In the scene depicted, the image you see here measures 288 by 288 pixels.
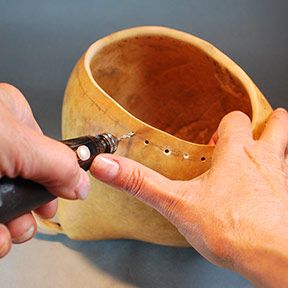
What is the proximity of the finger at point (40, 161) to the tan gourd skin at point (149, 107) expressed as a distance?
0.59ft

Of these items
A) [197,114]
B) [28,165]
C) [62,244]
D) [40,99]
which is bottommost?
[62,244]

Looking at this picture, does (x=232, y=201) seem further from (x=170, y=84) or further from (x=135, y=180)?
(x=170, y=84)

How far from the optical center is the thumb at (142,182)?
627 millimetres

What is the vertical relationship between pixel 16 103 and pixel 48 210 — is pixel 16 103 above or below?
above

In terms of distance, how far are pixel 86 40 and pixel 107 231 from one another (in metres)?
0.63

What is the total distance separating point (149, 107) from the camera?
3.26 ft

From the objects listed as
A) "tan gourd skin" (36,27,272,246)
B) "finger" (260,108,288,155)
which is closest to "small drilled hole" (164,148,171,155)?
"tan gourd skin" (36,27,272,246)

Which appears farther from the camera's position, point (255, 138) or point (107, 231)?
point (107, 231)

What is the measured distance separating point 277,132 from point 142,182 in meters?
0.21

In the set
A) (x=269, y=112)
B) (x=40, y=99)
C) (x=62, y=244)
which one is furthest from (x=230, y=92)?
(x=40, y=99)

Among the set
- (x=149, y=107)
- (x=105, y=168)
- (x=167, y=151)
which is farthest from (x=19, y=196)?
(x=149, y=107)

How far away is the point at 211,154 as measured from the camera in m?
0.69

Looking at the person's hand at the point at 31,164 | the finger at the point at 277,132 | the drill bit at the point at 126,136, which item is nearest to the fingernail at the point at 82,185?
the person's hand at the point at 31,164

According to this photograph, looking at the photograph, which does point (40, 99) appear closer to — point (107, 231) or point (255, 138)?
point (107, 231)
